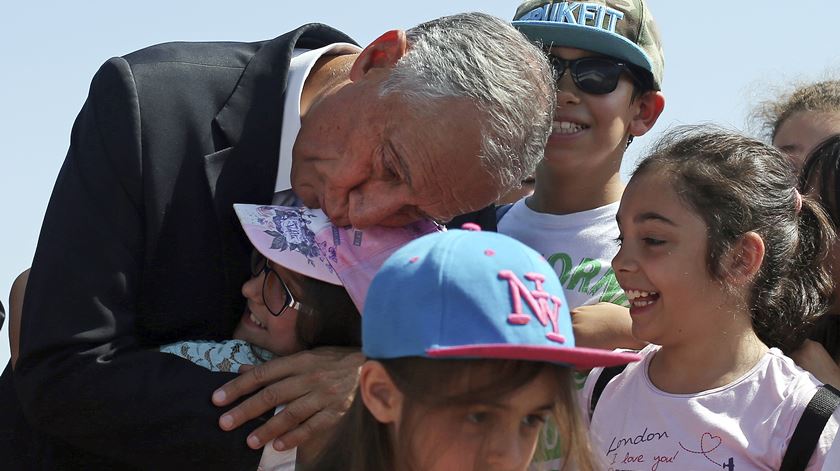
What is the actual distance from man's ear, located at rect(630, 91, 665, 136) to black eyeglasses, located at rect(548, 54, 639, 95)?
8.3 inches

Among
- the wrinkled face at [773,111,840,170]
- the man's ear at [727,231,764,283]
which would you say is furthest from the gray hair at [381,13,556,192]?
the wrinkled face at [773,111,840,170]

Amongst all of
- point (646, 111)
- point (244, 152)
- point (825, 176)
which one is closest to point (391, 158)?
point (244, 152)

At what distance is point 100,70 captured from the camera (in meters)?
3.21

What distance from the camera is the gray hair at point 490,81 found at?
306 cm

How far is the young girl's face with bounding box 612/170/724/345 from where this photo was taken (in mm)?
3367

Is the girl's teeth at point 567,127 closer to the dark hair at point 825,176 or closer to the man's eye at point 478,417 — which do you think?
the dark hair at point 825,176

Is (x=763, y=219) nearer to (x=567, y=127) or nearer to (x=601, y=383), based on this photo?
(x=601, y=383)

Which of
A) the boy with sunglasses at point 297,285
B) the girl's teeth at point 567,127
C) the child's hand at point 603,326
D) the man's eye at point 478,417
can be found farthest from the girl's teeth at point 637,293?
the man's eye at point 478,417

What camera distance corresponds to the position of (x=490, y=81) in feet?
10.0

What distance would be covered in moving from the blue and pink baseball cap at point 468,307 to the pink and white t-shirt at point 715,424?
916mm

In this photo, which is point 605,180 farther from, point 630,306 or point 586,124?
point 630,306

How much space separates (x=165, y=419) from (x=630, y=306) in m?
1.40

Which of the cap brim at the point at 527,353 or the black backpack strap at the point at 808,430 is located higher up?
the cap brim at the point at 527,353

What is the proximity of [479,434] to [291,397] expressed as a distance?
2.60 feet
